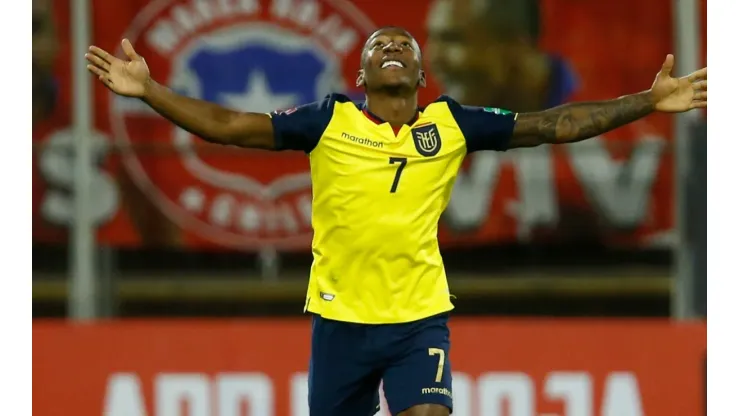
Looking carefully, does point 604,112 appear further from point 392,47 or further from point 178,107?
point 178,107

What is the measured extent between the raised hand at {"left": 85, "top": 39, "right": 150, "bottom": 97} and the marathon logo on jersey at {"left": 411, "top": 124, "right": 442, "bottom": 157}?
1038 mm

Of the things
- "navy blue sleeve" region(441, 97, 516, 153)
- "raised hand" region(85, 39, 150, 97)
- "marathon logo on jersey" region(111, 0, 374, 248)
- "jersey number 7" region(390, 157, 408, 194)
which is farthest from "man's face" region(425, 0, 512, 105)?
"raised hand" region(85, 39, 150, 97)

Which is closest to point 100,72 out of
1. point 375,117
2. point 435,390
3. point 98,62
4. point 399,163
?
point 98,62

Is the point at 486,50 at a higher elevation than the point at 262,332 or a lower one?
higher

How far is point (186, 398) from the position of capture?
26.8 ft

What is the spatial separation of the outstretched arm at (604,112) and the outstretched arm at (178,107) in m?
1.01

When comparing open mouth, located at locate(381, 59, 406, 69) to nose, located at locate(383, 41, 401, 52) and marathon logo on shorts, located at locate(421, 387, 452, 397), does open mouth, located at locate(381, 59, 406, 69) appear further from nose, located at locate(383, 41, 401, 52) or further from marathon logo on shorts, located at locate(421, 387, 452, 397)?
marathon logo on shorts, located at locate(421, 387, 452, 397)

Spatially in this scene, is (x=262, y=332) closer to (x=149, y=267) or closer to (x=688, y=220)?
(x=149, y=267)

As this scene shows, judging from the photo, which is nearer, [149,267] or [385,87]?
[385,87]

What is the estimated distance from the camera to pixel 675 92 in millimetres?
6000

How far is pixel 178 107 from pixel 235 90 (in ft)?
15.2

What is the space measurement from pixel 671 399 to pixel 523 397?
2.58 ft
